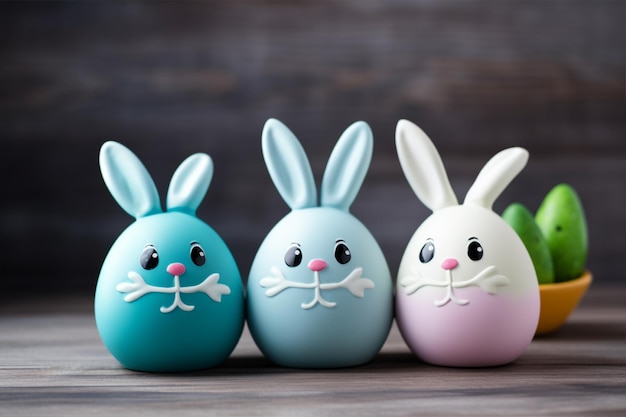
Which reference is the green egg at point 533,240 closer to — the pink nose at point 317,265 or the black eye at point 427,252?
the black eye at point 427,252

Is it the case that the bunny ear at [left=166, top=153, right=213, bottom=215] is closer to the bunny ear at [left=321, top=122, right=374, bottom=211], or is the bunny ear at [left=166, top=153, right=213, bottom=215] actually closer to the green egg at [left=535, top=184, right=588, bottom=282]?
the bunny ear at [left=321, top=122, right=374, bottom=211]

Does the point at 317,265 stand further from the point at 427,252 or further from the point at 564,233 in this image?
the point at 564,233

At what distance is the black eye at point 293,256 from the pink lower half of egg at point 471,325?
0.43 ft

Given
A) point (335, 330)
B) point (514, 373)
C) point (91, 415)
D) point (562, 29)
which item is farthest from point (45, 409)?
point (562, 29)

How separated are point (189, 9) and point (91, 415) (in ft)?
4.16

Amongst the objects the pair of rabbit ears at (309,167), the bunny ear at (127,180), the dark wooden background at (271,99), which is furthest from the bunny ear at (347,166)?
the dark wooden background at (271,99)

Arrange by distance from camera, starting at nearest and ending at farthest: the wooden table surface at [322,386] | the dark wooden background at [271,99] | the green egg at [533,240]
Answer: the wooden table surface at [322,386] < the green egg at [533,240] < the dark wooden background at [271,99]

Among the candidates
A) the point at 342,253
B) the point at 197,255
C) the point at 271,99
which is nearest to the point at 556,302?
the point at 342,253

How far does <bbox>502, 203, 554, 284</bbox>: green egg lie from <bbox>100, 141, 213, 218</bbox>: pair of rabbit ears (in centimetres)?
45

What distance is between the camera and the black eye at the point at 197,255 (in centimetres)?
91

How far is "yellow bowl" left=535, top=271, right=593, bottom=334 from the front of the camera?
1.14 m

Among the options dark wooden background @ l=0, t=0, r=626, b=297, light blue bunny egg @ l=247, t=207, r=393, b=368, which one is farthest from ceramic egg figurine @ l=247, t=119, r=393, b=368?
dark wooden background @ l=0, t=0, r=626, b=297

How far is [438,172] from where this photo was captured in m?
0.98

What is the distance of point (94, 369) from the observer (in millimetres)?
963
